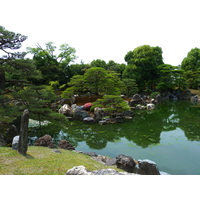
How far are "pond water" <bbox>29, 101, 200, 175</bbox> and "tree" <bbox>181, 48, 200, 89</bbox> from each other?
932 inches

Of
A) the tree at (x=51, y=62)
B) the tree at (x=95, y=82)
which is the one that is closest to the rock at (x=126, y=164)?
the tree at (x=95, y=82)

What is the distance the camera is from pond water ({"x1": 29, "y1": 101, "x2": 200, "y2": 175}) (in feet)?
20.5

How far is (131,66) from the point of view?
3067cm

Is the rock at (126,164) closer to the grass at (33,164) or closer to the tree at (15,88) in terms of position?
the grass at (33,164)

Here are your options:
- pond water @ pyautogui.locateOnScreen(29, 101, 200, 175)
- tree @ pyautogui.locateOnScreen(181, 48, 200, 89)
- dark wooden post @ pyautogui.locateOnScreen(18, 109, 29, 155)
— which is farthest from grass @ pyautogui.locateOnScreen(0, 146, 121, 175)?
tree @ pyautogui.locateOnScreen(181, 48, 200, 89)

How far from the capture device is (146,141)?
852 cm

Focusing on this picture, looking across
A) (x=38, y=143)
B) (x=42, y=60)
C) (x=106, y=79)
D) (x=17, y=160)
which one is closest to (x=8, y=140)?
(x=38, y=143)

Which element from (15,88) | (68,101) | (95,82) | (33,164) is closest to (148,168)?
(33,164)

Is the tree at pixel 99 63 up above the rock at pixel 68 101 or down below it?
above

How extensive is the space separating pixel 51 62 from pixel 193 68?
104ft

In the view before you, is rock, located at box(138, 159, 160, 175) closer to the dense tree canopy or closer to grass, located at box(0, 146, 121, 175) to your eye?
grass, located at box(0, 146, 121, 175)

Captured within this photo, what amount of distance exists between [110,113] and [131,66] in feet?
64.6

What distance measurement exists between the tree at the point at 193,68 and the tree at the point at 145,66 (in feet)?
23.1

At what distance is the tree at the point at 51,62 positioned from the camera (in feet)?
85.8
